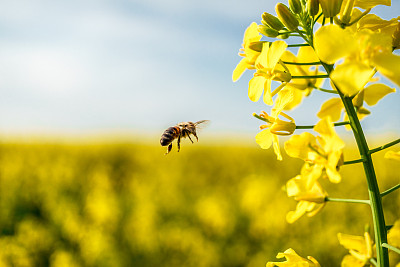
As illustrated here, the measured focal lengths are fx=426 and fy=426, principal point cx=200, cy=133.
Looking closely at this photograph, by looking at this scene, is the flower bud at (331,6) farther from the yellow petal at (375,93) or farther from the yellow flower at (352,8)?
the yellow petal at (375,93)

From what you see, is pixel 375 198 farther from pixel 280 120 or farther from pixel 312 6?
pixel 312 6

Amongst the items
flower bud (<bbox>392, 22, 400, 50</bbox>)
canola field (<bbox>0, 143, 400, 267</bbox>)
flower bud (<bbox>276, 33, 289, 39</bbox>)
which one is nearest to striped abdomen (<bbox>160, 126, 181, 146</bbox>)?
flower bud (<bbox>276, 33, 289, 39</bbox>)

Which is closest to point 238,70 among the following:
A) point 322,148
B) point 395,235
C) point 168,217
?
point 322,148

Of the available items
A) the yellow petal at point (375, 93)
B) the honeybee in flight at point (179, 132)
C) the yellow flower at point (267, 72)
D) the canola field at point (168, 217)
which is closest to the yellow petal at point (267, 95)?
the yellow flower at point (267, 72)

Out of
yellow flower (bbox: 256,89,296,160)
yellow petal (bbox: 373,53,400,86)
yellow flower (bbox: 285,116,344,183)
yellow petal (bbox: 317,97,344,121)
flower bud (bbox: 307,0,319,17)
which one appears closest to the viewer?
yellow petal (bbox: 373,53,400,86)

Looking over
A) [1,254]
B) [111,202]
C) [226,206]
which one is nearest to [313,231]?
[226,206]

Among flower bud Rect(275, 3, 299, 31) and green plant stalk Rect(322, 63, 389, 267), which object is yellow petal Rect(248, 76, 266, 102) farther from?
green plant stalk Rect(322, 63, 389, 267)

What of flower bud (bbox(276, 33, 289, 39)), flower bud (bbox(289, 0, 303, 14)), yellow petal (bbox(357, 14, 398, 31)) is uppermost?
flower bud (bbox(289, 0, 303, 14))

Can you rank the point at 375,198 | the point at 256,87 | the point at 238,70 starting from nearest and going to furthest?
the point at 375,198 → the point at 256,87 → the point at 238,70
